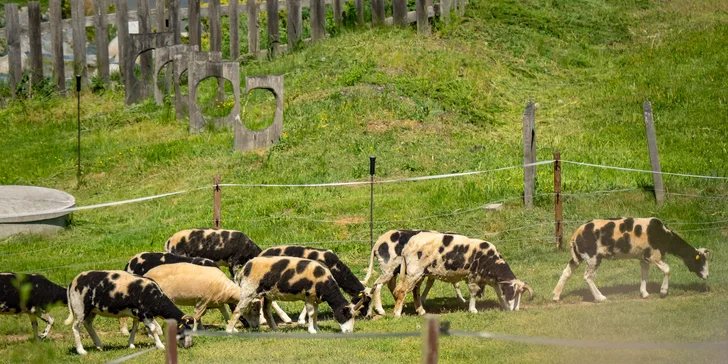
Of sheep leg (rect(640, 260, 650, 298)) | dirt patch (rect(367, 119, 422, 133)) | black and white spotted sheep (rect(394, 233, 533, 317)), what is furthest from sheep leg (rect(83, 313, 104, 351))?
dirt patch (rect(367, 119, 422, 133))

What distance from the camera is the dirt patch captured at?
2378 centimetres

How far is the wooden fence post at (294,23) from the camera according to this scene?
99.9 feet

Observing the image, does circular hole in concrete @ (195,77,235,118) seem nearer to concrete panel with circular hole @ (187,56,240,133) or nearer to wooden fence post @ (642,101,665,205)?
concrete panel with circular hole @ (187,56,240,133)

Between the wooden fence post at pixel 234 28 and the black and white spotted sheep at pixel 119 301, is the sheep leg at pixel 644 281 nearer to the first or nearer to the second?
the black and white spotted sheep at pixel 119 301

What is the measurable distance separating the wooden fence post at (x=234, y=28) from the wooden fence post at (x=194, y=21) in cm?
85

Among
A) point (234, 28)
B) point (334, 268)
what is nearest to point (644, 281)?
point (334, 268)

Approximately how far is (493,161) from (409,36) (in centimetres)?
865

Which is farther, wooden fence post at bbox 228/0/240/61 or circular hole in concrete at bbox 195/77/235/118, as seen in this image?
wooden fence post at bbox 228/0/240/61

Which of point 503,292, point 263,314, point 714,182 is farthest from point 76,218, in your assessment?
point 714,182

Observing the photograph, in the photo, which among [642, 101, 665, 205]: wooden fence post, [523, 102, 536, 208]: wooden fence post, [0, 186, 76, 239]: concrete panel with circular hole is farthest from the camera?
[0, 186, 76, 239]: concrete panel with circular hole

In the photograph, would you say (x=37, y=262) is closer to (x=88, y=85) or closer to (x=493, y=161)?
(x=493, y=161)

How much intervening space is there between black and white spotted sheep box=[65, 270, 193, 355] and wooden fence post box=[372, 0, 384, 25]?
60.5 feet

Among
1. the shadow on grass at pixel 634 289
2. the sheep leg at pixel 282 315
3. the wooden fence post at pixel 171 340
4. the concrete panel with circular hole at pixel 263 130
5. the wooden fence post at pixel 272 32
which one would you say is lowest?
the sheep leg at pixel 282 315

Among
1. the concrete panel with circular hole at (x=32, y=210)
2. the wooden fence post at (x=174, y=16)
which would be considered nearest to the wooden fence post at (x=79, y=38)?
the wooden fence post at (x=174, y=16)
